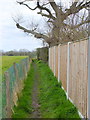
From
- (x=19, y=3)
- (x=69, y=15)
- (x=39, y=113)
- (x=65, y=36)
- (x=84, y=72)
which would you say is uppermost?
(x=19, y=3)

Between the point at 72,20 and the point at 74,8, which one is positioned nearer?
the point at 72,20

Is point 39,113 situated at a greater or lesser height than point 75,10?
lesser

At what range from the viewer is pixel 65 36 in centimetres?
1006

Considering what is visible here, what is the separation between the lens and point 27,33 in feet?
65.6

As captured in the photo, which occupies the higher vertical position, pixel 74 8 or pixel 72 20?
pixel 74 8

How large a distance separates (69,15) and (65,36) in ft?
4.22

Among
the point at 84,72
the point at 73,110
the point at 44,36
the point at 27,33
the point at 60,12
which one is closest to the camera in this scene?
the point at 84,72

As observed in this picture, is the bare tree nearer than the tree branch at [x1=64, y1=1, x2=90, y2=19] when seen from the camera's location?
Yes

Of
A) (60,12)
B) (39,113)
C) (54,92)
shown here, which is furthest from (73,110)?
(60,12)

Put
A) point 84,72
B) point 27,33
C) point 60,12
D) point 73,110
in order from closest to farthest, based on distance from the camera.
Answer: point 84,72 < point 73,110 < point 60,12 < point 27,33

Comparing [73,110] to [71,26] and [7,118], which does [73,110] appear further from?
[71,26]

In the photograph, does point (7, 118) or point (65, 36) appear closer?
point (7, 118)

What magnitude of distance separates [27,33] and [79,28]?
441 inches

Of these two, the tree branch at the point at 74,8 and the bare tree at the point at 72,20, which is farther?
the tree branch at the point at 74,8
